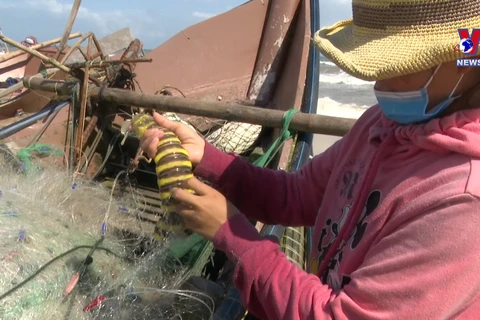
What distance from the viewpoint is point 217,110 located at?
3225mm

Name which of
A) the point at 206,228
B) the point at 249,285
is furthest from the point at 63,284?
the point at 249,285

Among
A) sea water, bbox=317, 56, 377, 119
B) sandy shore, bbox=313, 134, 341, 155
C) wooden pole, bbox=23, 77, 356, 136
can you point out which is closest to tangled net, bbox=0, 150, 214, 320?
wooden pole, bbox=23, 77, 356, 136

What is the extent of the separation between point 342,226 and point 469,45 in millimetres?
566

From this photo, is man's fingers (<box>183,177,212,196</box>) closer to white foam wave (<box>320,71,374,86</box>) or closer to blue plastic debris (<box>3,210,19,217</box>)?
blue plastic debris (<box>3,210,19,217</box>)

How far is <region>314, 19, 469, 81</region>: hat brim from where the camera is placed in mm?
1028

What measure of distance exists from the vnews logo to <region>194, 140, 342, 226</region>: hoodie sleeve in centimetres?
76

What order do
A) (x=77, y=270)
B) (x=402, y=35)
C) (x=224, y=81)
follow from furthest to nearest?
1. (x=224, y=81)
2. (x=77, y=270)
3. (x=402, y=35)

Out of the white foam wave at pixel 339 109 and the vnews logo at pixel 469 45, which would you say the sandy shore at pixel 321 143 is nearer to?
the white foam wave at pixel 339 109

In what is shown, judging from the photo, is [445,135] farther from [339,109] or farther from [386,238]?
[339,109]

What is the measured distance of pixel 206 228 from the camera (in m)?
1.36

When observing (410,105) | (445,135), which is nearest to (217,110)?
(410,105)

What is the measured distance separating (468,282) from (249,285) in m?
0.51

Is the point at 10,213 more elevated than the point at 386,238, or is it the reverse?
the point at 386,238

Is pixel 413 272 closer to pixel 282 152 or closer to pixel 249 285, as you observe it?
pixel 249 285
